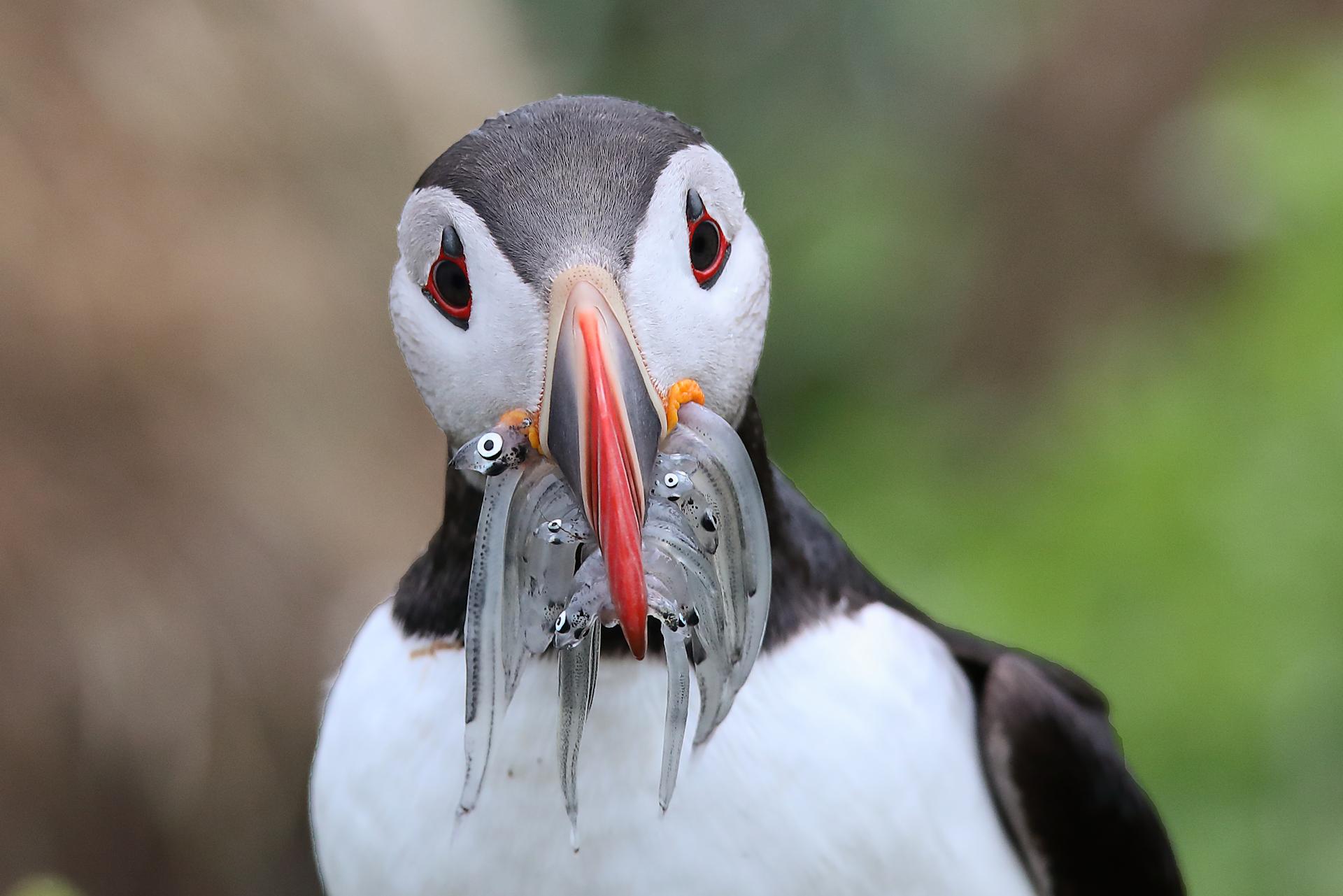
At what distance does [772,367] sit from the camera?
20.3 feet

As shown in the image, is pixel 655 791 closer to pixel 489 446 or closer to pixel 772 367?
pixel 489 446

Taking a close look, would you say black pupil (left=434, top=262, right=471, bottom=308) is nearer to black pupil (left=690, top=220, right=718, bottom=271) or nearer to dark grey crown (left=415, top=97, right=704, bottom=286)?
dark grey crown (left=415, top=97, right=704, bottom=286)

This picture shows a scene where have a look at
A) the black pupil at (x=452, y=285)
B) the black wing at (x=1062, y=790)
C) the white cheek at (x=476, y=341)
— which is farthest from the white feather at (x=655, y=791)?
the black pupil at (x=452, y=285)

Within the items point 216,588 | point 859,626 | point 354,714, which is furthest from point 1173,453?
point 354,714

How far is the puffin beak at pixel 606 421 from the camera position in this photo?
4.61 feet

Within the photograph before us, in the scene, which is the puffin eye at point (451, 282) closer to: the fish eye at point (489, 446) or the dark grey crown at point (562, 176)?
the dark grey crown at point (562, 176)

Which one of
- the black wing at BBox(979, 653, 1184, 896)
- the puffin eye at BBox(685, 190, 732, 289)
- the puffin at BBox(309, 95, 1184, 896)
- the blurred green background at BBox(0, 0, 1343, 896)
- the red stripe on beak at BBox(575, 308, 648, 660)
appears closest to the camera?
the red stripe on beak at BBox(575, 308, 648, 660)

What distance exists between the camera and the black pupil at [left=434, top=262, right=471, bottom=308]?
1648mm

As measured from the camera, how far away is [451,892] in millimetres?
1790

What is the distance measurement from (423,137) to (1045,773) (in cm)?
343

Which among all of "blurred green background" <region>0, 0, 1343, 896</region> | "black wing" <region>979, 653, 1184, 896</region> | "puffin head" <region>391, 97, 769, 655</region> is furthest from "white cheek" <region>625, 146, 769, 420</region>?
"blurred green background" <region>0, 0, 1343, 896</region>

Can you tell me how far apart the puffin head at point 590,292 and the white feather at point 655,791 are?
0.35 meters

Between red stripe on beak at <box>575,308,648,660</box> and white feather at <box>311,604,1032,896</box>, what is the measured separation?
15.4 inches

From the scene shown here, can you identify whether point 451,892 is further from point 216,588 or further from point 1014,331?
point 1014,331
